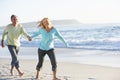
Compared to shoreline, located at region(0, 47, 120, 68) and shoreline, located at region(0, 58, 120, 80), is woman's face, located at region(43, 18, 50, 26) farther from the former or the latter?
shoreline, located at region(0, 47, 120, 68)

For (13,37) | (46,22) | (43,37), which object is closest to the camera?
(46,22)

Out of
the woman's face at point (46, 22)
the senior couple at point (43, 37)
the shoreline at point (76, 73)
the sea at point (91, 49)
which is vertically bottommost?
the sea at point (91, 49)

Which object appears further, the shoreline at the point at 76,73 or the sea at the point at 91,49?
the sea at the point at 91,49

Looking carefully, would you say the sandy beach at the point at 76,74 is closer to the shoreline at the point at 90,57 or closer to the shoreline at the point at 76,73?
the shoreline at the point at 76,73

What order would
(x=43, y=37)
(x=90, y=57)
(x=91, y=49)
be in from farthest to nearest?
(x=91, y=49)
(x=90, y=57)
(x=43, y=37)

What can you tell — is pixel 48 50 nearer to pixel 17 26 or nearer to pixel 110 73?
pixel 17 26

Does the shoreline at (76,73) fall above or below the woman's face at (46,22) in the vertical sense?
below

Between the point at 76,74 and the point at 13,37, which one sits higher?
the point at 13,37

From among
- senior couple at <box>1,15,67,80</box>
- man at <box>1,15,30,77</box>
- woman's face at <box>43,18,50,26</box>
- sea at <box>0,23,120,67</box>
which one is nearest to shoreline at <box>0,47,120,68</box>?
sea at <box>0,23,120,67</box>

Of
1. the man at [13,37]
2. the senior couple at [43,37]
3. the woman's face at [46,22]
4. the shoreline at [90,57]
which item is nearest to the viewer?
the woman's face at [46,22]

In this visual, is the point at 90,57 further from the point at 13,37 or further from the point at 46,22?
the point at 46,22

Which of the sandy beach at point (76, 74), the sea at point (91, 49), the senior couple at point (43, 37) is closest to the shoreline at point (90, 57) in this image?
the sea at point (91, 49)

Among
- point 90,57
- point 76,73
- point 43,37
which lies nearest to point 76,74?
point 76,73

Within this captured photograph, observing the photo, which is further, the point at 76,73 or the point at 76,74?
the point at 76,73
